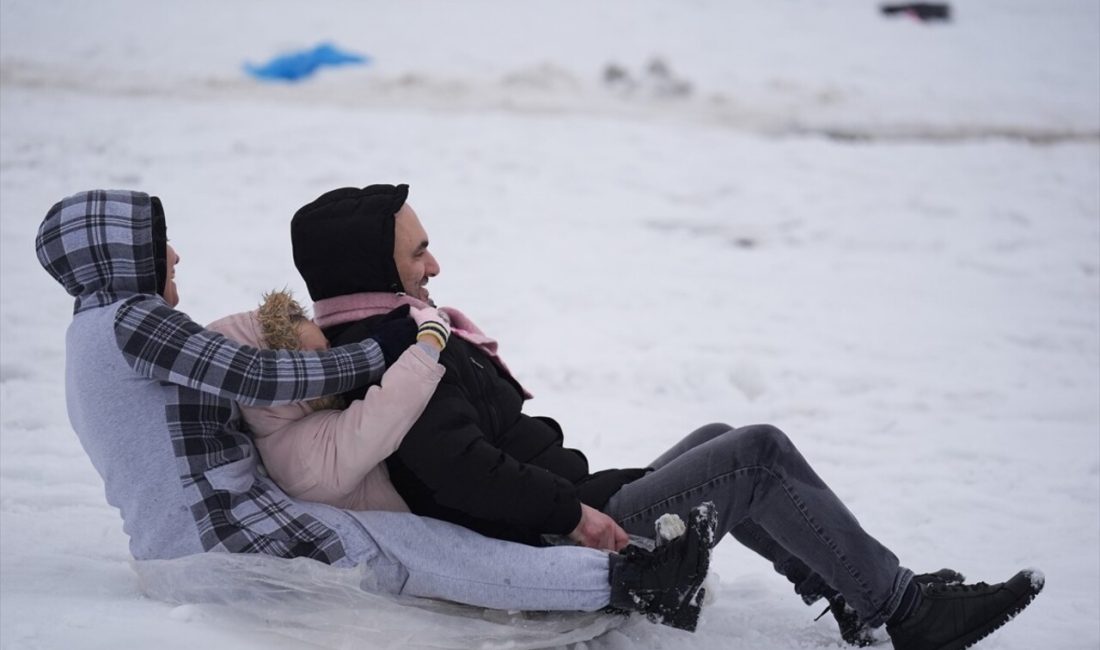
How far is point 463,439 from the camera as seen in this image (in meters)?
2.53

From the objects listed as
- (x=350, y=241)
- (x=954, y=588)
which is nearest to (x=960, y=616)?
(x=954, y=588)

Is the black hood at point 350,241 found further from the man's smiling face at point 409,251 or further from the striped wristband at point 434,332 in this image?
the striped wristband at point 434,332

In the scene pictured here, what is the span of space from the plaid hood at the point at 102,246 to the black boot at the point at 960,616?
2.18 meters

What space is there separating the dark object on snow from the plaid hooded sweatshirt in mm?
12812

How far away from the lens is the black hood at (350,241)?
107 inches

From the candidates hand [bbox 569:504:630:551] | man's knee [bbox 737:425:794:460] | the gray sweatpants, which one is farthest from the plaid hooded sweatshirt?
man's knee [bbox 737:425:794:460]

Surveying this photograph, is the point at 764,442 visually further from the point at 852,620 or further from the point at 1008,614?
the point at 1008,614

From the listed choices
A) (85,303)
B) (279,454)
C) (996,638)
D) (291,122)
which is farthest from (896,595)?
(291,122)

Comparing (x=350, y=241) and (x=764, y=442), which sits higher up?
(x=350, y=241)

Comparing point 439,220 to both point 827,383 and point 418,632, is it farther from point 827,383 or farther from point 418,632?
Answer: point 418,632

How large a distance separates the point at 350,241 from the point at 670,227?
5.56 m

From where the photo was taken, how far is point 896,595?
2803 millimetres

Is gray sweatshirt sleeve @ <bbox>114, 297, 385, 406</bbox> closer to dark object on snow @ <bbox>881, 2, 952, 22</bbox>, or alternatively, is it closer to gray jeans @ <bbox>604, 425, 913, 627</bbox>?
gray jeans @ <bbox>604, 425, 913, 627</bbox>

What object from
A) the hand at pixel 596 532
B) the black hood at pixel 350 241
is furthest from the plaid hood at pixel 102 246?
the hand at pixel 596 532
